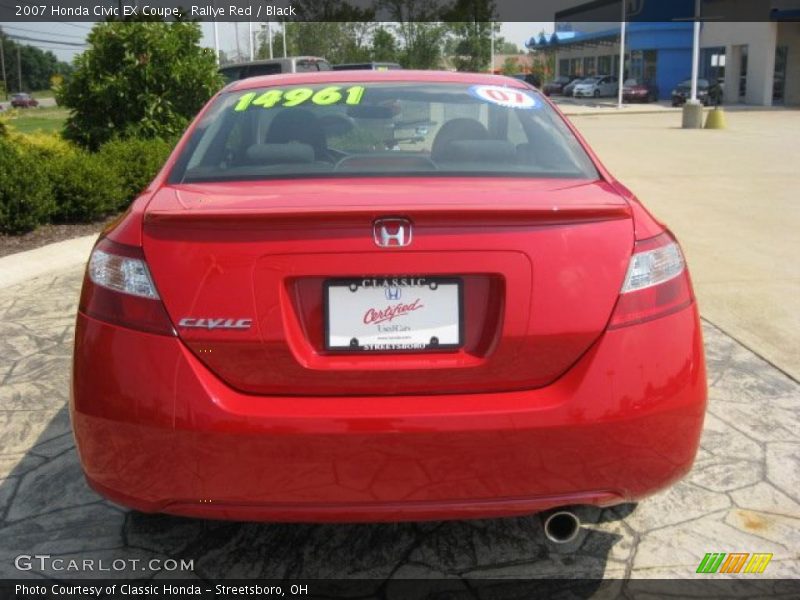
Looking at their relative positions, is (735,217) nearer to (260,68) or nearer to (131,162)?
(131,162)

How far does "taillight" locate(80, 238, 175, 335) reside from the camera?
2.21 meters

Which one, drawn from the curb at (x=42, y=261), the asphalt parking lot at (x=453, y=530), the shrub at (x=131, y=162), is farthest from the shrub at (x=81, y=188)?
the asphalt parking lot at (x=453, y=530)

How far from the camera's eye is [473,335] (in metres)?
2.21

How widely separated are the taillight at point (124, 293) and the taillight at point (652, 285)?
1220 millimetres

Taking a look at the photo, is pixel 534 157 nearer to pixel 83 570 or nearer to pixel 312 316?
pixel 312 316

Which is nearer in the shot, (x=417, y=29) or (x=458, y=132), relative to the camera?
(x=458, y=132)

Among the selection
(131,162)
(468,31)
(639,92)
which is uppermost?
(468,31)

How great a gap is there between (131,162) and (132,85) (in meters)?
1.46

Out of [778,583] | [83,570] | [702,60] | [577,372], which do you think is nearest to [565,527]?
[577,372]

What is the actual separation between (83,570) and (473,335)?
1.60 meters

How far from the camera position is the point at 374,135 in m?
3.36

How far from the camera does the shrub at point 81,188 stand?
8703 millimetres

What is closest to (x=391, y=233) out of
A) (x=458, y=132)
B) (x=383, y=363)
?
(x=383, y=363)

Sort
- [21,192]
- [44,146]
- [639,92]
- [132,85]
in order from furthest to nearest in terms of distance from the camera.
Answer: [639,92]
[132,85]
[44,146]
[21,192]
